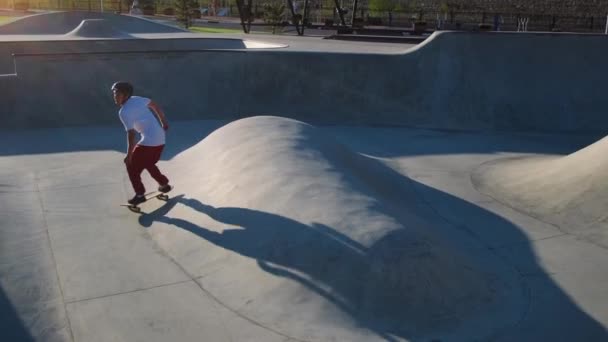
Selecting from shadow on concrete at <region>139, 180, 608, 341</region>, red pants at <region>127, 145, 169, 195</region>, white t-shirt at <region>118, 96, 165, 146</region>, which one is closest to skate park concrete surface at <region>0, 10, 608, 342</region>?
shadow on concrete at <region>139, 180, 608, 341</region>

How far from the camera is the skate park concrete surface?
16.2ft

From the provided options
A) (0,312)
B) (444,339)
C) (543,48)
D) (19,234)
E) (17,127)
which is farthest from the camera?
(543,48)

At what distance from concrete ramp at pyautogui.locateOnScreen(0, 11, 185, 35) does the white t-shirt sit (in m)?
21.3

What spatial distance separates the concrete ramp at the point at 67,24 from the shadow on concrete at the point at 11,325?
920 inches

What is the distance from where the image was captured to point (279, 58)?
13656 millimetres

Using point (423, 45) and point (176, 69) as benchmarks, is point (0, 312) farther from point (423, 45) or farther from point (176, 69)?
point (423, 45)

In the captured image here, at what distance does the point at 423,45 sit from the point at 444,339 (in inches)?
392

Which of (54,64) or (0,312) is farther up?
→ (54,64)

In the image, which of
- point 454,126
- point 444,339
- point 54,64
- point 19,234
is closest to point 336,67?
point 454,126

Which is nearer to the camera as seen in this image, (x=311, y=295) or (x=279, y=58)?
(x=311, y=295)

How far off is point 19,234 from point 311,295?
3.73m

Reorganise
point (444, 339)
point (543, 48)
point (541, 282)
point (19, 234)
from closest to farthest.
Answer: point (444, 339), point (541, 282), point (19, 234), point (543, 48)

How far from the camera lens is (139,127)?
6840mm

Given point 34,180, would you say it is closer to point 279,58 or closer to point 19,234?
point 19,234
